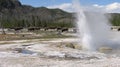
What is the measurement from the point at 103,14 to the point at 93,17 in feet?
5.19

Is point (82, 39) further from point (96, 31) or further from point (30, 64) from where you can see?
point (30, 64)

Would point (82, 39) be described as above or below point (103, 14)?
below

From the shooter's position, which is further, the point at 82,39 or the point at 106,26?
the point at 106,26

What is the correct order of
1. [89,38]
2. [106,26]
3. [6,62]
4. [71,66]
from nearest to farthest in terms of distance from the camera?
[71,66], [6,62], [89,38], [106,26]

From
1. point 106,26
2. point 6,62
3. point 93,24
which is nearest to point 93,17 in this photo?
point 93,24

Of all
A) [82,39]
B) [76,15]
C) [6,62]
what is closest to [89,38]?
[82,39]

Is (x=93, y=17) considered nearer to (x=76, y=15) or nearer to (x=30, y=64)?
(x=76, y=15)

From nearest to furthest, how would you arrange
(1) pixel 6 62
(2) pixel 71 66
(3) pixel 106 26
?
(2) pixel 71 66, (1) pixel 6 62, (3) pixel 106 26

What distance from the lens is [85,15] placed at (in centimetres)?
3572

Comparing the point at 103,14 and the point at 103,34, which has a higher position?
the point at 103,14

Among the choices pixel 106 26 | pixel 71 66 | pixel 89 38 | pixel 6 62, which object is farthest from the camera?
pixel 106 26

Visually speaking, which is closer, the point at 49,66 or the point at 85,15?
the point at 49,66

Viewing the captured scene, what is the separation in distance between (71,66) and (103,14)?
20.5 m

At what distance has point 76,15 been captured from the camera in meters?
35.9
